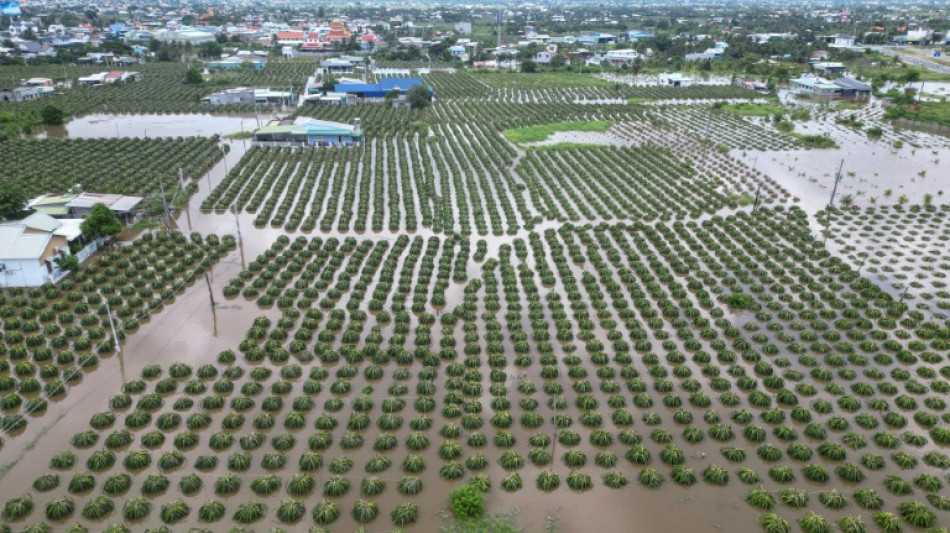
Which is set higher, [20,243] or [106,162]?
[20,243]

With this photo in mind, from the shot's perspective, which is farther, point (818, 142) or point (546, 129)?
point (546, 129)

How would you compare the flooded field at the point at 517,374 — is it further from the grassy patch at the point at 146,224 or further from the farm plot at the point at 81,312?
the grassy patch at the point at 146,224

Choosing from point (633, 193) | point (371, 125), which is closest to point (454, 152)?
point (371, 125)

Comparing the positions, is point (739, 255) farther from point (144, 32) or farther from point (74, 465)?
point (144, 32)

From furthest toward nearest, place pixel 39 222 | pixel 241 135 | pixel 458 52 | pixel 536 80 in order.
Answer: pixel 458 52 → pixel 536 80 → pixel 241 135 → pixel 39 222

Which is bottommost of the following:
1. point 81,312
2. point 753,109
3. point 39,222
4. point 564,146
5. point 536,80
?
point 81,312

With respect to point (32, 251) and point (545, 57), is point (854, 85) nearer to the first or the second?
point (545, 57)

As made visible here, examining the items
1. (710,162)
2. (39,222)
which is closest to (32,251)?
(39,222)

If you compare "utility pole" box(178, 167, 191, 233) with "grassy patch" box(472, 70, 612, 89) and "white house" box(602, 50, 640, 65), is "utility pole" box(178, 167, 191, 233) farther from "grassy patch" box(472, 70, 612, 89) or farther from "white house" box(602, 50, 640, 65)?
"white house" box(602, 50, 640, 65)
